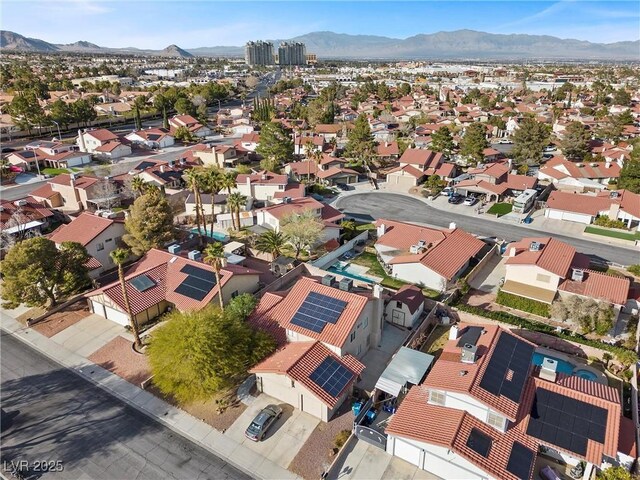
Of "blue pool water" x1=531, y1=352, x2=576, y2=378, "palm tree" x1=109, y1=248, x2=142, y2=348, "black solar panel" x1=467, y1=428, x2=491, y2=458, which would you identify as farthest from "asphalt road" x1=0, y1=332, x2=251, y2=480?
"blue pool water" x1=531, y1=352, x2=576, y2=378

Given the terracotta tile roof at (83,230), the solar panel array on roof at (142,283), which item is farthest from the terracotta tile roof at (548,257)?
the terracotta tile roof at (83,230)

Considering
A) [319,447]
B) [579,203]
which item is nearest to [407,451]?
[319,447]

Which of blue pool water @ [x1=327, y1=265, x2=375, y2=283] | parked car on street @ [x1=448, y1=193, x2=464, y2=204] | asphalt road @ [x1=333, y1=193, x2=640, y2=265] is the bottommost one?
blue pool water @ [x1=327, y1=265, x2=375, y2=283]

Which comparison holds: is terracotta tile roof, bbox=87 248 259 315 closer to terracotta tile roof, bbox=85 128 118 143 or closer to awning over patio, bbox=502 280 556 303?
awning over patio, bbox=502 280 556 303

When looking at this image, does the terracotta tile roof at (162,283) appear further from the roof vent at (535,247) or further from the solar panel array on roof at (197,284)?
the roof vent at (535,247)

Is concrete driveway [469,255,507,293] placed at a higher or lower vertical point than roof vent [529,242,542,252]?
lower

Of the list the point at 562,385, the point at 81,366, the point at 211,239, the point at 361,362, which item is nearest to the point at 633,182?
the point at 562,385

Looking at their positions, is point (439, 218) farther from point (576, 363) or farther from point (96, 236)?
point (96, 236)

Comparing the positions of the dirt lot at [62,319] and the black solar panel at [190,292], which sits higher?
the black solar panel at [190,292]
